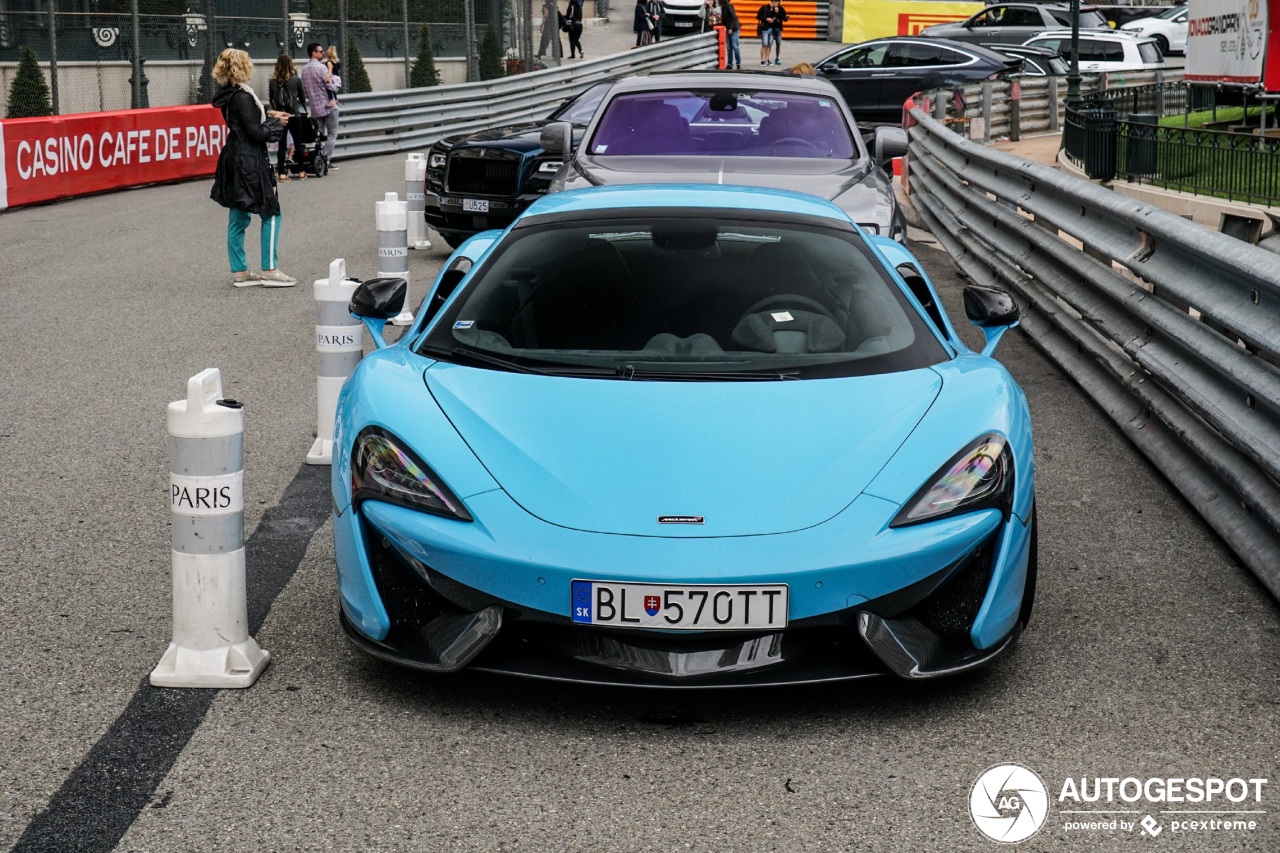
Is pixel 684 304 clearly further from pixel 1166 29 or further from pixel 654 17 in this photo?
pixel 1166 29

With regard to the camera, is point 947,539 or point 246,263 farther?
point 246,263

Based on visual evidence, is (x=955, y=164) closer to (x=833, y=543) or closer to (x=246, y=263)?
(x=246, y=263)

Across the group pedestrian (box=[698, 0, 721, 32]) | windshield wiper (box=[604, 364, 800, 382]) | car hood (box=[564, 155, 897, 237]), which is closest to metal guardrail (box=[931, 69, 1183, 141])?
car hood (box=[564, 155, 897, 237])

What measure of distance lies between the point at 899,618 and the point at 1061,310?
5.73 m

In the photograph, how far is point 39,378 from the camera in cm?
902

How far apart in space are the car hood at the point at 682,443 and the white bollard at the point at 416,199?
33.9 feet

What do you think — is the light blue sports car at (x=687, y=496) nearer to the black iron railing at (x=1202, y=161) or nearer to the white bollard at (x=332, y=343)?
the white bollard at (x=332, y=343)

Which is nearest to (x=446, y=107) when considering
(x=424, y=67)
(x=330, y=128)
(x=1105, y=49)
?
(x=424, y=67)

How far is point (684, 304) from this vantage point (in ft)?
16.9

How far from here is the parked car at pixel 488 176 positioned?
13.9 m

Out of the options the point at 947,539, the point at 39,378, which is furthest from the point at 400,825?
the point at 39,378

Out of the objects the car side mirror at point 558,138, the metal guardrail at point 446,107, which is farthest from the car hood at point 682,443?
the metal guardrail at point 446,107

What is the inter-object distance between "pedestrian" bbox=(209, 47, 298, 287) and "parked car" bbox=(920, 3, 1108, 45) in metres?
29.6

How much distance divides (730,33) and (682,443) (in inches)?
1556
